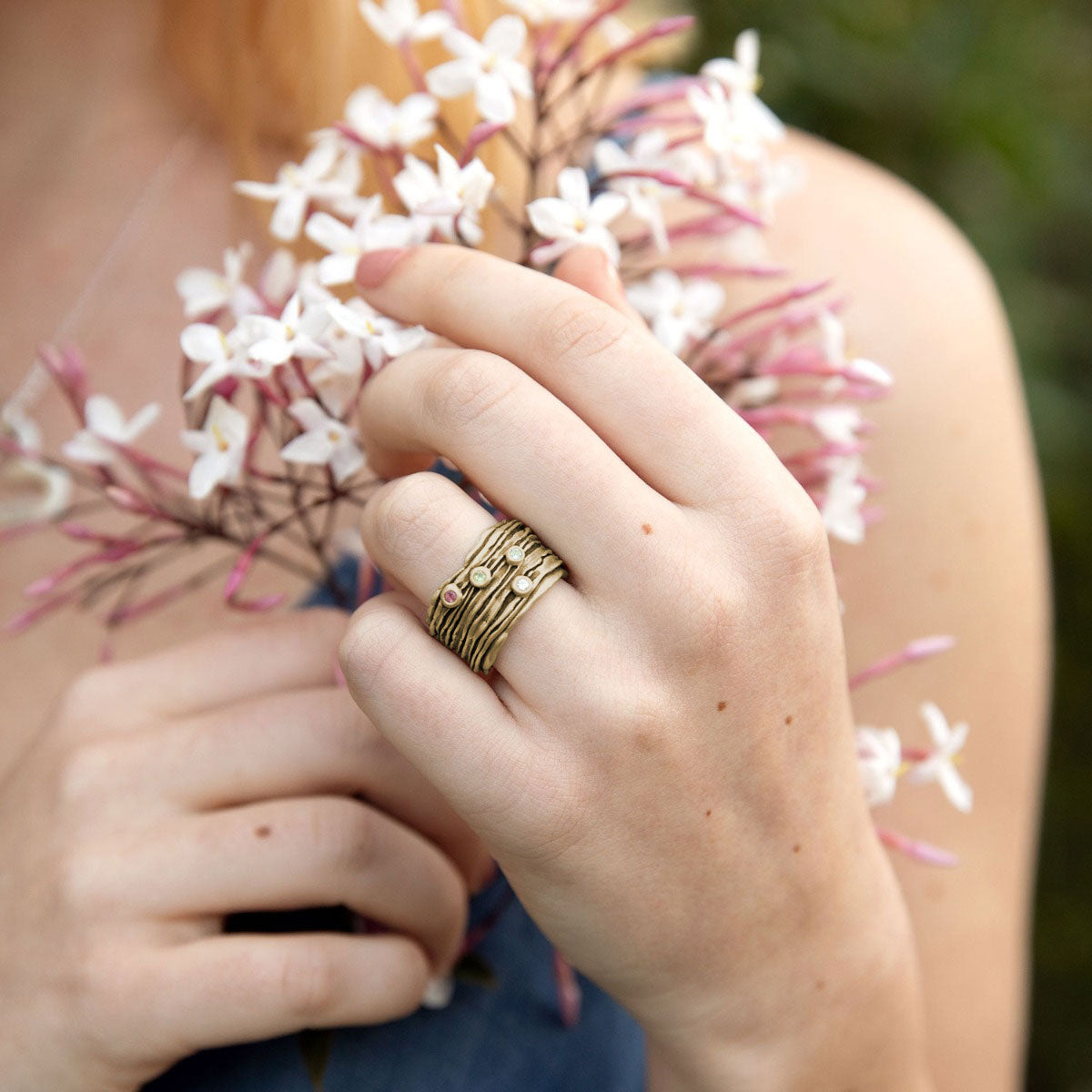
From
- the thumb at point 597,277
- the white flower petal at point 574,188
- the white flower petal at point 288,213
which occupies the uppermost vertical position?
the white flower petal at point 574,188

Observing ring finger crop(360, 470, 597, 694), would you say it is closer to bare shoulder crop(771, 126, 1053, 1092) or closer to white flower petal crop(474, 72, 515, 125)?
white flower petal crop(474, 72, 515, 125)

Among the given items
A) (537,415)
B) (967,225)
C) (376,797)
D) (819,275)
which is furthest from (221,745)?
(967,225)

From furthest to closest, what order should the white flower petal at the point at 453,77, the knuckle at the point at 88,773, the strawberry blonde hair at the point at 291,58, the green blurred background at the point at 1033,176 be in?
the green blurred background at the point at 1033,176
the strawberry blonde hair at the point at 291,58
the knuckle at the point at 88,773
the white flower petal at the point at 453,77

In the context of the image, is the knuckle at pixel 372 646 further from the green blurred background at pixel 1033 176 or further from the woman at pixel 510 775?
the green blurred background at pixel 1033 176

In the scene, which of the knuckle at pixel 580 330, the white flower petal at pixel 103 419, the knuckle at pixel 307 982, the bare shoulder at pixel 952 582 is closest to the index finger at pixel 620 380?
the knuckle at pixel 580 330

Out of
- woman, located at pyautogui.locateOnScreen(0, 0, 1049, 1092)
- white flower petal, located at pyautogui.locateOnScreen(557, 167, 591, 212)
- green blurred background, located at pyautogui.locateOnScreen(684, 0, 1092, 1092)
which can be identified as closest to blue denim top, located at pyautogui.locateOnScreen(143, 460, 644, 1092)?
woman, located at pyautogui.locateOnScreen(0, 0, 1049, 1092)

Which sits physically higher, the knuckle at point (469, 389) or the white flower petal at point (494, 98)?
the white flower petal at point (494, 98)

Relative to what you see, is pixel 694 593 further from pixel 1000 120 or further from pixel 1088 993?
pixel 1088 993
